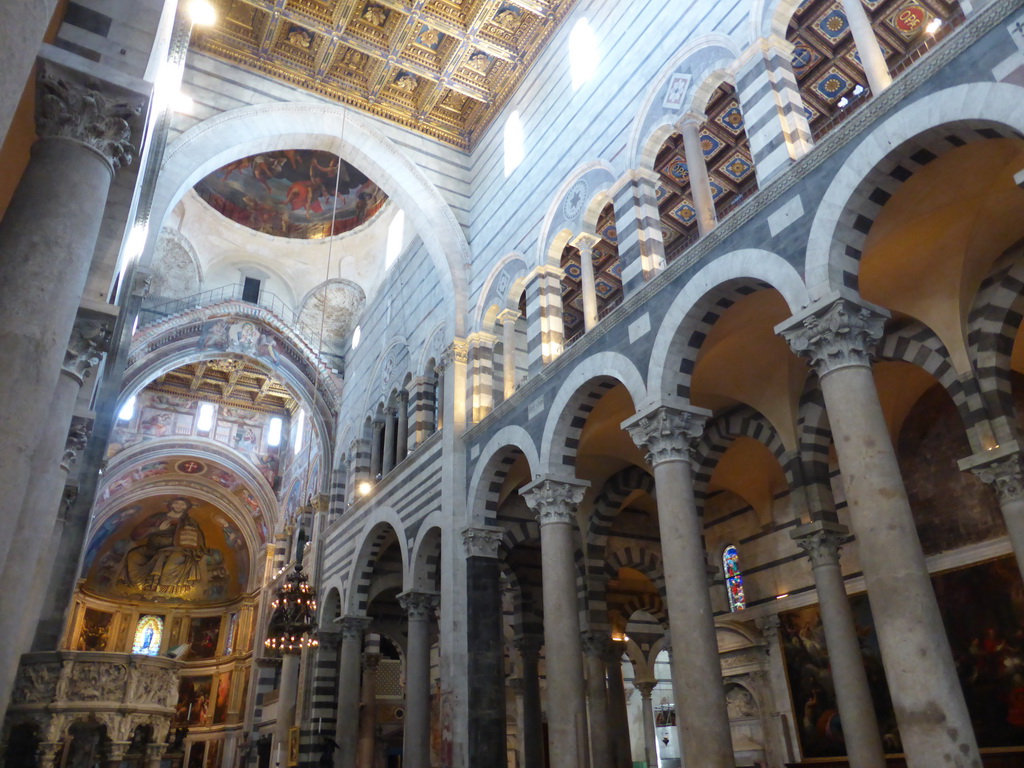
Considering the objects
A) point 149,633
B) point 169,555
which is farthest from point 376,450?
point 149,633

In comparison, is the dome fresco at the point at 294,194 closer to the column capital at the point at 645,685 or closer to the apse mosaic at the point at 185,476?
the apse mosaic at the point at 185,476

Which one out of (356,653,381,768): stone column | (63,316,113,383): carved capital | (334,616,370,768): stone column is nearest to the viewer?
(63,316,113,383): carved capital

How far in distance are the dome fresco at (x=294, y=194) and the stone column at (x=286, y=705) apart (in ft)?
38.1

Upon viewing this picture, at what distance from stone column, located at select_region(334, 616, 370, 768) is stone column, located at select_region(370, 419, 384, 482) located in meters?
3.23

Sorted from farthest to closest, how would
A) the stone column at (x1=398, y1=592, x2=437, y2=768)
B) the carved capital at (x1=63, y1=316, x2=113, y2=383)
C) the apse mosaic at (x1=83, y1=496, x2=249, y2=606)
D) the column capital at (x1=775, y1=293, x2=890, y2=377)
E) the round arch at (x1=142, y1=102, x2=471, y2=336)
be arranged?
1. the apse mosaic at (x1=83, y1=496, x2=249, y2=606)
2. the round arch at (x1=142, y1=102, x2=471, y2=336)
3. the stone column at (x1=398, y1=592, x2=437, y2=768)
4. the column capital at (x1=775, y1=293, x2=890, y2=377)
5. the carved capital at (x1=63, y1=316, x2=113, y2=383)

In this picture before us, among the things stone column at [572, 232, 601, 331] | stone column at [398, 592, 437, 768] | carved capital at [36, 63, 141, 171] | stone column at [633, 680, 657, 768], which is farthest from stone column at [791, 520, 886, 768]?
carved capital at [36, 63, 141, 171]

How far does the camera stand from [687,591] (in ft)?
24.6

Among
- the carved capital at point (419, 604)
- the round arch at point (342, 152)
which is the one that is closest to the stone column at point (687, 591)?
the round arch at point (342, 152)

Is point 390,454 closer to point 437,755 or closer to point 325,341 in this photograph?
point 325,341

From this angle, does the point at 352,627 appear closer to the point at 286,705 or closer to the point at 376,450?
the point at 376,450

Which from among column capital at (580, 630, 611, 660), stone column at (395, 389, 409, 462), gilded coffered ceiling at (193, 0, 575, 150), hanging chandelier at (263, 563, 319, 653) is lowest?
column capital at (580, 630, 611, 660)

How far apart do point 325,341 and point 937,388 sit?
1611 centimetres

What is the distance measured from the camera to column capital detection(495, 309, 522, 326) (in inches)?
520

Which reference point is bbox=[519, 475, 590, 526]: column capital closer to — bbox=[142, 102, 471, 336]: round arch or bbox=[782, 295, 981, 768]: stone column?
bbox=[782, 295, 981, 768]: stone column
